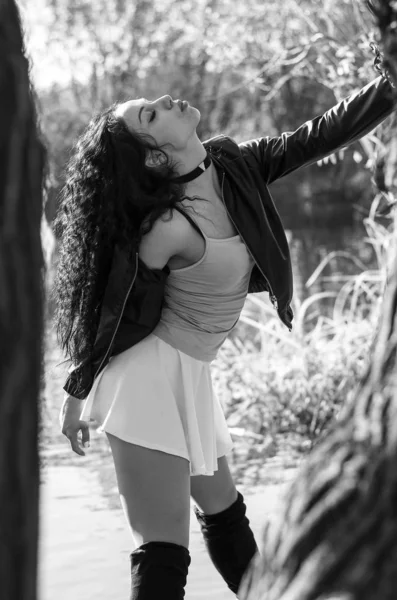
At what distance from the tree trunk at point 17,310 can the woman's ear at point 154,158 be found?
5.74 feet

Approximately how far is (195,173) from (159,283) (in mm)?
381

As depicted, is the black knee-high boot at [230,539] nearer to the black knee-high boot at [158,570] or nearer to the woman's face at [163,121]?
the black knee-high boot at [158,570]

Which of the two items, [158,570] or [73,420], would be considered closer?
[158,570]

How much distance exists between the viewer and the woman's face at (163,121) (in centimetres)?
303

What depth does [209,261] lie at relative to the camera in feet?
9.71

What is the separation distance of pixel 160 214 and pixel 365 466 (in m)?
1.72

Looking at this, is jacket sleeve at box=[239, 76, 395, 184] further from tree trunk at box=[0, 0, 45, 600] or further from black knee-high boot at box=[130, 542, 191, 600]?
tree trunk at box=[0, 0, 45, 600]

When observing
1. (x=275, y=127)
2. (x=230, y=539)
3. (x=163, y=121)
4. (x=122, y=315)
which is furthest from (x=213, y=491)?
(x=275, y=127)

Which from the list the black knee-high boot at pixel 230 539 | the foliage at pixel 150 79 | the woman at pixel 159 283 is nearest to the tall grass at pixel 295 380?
the black knee-high boot at pixel 230 539

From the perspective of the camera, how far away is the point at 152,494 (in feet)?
9.28

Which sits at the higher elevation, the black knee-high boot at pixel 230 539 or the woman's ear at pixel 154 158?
the woman's ear at pixel 154 158

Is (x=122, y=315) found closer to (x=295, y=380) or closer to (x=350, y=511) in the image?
(x=350, y=511)

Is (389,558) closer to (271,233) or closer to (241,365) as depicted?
(271,233)

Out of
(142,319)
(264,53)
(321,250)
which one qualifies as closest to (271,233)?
(142,319)
